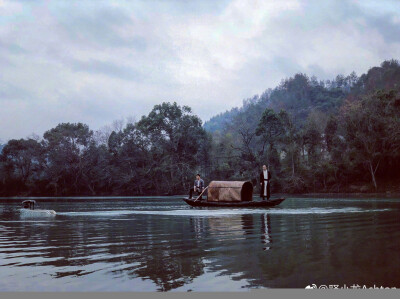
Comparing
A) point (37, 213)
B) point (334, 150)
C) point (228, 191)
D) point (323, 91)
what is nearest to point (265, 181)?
point (228, 191)

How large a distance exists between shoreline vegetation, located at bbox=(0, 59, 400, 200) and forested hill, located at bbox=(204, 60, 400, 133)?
4.78 meters

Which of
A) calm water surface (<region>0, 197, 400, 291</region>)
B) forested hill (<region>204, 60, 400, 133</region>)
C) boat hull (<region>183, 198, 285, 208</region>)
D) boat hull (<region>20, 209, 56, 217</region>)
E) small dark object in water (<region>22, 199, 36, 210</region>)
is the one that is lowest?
calm water surface (<region>0, 197, 400, 291</region>)

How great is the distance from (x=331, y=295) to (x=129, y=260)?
341cm

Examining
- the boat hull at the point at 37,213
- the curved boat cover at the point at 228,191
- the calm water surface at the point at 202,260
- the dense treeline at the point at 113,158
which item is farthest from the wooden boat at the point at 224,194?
the dense treeline at the point at 113,158

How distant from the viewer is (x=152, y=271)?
233 inches

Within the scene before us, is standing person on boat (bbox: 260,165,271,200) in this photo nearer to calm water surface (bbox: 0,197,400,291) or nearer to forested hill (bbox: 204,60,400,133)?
calm water surface (bbox: 0,197,400,291)

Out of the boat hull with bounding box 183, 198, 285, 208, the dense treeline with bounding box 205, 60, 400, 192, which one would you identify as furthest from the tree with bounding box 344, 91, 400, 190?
the boat hull with bounding box 183, 198, 285, 208

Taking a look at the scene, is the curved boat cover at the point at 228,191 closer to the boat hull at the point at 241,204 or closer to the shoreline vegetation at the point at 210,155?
the boat hull at the point at 241,204

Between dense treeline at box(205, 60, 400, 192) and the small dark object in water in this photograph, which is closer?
the small dark object in water

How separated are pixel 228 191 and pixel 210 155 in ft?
133

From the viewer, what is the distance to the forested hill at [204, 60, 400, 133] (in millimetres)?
91312

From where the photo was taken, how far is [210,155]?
66.4 metres

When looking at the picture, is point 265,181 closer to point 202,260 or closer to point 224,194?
point 224,194

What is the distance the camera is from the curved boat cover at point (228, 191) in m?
25.6
